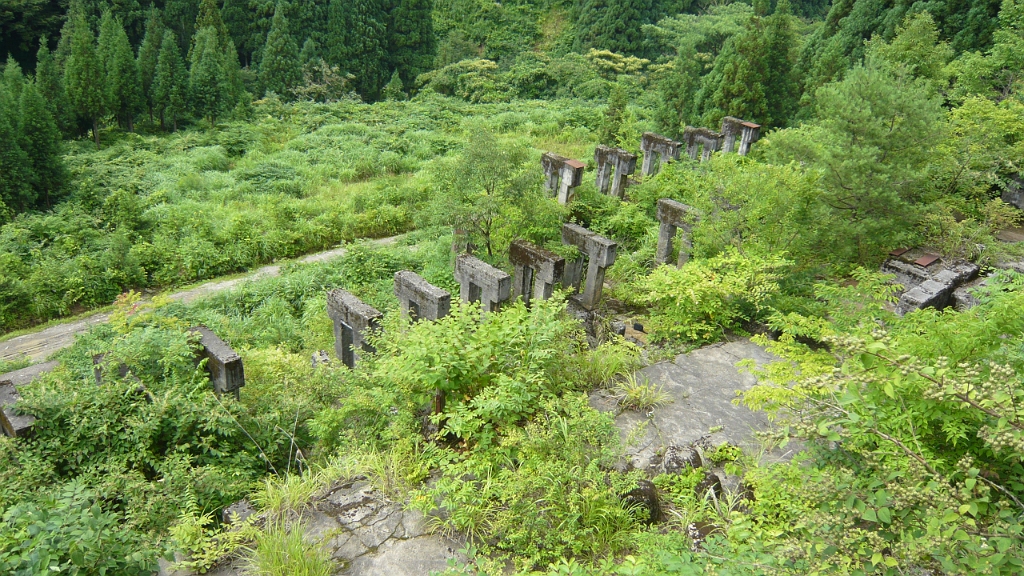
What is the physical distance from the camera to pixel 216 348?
6.09m

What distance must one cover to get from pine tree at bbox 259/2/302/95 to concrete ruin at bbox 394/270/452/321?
29338 millimetres

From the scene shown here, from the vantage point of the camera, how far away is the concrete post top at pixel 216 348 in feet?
19.4

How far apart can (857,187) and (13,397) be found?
8.68 m

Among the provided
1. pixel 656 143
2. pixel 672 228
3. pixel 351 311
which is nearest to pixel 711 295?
pixel 672 228

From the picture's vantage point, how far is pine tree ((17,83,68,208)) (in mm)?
17969

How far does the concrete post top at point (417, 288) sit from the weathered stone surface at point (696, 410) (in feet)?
6.04

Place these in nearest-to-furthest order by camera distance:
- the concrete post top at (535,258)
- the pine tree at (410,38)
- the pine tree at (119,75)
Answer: the concrete post top at (535,258) < the pine tree at (119,75) < the pine tree at (410,38)

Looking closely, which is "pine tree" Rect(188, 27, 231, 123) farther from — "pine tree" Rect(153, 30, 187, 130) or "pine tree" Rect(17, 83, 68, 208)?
"pine tree" Rect(17, 83, 68, 208)

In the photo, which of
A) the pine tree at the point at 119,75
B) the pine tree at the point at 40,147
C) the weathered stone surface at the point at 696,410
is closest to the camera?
the weathered stone surface at the point at 696,410

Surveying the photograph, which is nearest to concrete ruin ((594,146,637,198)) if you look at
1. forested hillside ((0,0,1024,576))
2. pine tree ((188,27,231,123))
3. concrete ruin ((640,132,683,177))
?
forested hillside ((0,0,1024,576))

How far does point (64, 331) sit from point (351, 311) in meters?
7.42

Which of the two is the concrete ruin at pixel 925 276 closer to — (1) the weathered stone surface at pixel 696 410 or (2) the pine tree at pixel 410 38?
(1) the weathered stone surface at pixel 696 410

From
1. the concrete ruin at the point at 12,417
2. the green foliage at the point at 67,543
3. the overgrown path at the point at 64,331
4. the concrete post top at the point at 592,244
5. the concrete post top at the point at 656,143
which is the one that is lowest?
the overgrown path at the point at 64,331

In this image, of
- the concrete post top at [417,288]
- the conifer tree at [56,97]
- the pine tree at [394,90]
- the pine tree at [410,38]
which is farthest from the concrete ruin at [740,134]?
the pine tree at [410,38]
